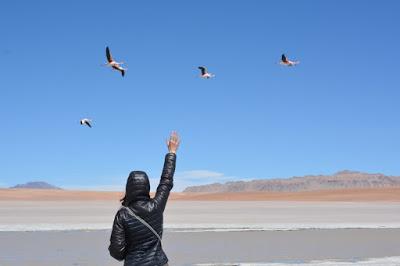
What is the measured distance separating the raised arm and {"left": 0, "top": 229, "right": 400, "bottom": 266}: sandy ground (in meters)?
8.03

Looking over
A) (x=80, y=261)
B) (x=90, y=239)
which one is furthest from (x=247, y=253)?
(x=90, y=239)

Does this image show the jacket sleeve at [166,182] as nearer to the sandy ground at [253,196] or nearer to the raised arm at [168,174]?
the raised arm at [168,174]

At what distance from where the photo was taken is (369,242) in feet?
57.4

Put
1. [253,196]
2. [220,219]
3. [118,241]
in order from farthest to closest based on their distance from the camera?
[253,196], [220,219], [118,241]

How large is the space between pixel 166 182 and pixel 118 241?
23.1 inches

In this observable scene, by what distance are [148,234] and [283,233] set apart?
1550cm

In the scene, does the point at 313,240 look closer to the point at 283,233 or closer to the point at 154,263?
the point at 283,233

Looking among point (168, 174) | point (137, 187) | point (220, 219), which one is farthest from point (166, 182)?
point (220, 219)

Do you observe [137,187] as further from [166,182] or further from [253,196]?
[253,196]

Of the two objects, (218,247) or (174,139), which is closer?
(174,139)

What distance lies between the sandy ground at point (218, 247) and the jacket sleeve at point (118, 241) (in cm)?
823

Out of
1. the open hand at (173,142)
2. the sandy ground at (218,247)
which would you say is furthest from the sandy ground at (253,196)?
the open hand at (173,142)

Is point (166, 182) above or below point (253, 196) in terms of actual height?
below

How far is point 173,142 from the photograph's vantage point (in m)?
5.34
